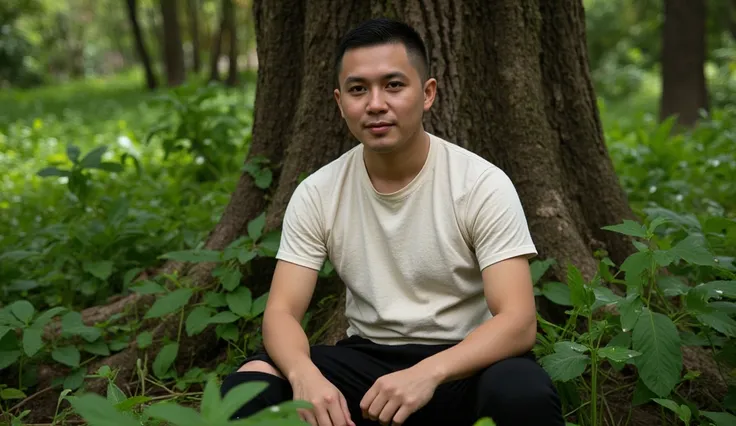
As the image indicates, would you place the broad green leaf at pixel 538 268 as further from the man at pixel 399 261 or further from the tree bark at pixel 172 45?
the tree bark at pixel 172 45

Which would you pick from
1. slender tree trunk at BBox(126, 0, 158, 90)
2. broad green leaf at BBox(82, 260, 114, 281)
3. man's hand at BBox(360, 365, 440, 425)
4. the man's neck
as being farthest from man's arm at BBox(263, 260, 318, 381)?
slender tree trunk at BBox(126, 0, 158, 90)

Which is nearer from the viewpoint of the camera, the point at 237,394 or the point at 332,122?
the point at 237,394

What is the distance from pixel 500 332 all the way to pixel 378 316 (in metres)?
0.49

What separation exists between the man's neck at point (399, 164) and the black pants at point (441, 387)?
0.57 m

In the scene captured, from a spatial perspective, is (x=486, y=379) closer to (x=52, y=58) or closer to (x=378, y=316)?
(x=378, y=316)

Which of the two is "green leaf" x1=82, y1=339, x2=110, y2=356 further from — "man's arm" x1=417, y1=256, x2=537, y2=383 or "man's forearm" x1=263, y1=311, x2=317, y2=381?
"man's arm" x1=417, y1=256, x2=537, y2=383

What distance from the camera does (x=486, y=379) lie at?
2.44 meters

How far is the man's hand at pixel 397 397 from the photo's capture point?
7.81 ft

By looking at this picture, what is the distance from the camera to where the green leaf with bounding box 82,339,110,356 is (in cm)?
367

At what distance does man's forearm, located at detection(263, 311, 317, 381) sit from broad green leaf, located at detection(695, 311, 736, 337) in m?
1.40

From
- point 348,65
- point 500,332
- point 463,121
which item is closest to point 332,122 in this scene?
point 463,121

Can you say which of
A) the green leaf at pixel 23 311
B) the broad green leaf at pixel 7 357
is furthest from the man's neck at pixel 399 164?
the broad green leaf at pixel 7 357

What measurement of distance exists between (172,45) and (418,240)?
18.8 meters

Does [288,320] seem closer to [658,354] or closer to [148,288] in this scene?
[148,288]
